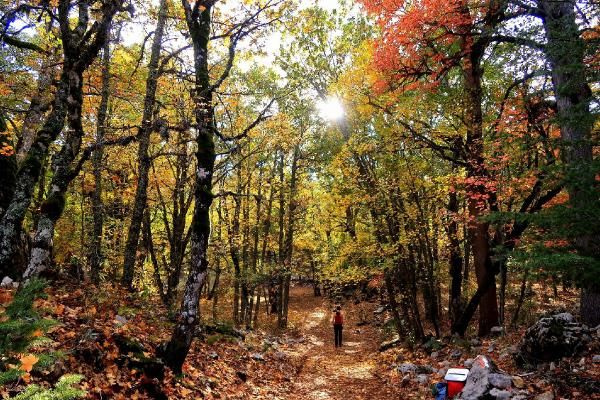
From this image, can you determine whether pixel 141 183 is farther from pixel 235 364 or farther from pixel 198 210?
pixel 235 364

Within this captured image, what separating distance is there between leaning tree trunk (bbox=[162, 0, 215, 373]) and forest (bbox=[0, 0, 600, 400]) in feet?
0.14

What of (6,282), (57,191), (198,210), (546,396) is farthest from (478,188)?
(6,282)

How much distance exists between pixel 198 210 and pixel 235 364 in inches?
190

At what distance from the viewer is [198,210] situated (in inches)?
303

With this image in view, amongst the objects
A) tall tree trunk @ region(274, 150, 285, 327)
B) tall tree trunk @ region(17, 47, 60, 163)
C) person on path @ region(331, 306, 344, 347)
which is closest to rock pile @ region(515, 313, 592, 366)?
person on path @ region(331, 306, 344, 347)

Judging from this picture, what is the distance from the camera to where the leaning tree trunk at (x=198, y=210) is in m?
7.29

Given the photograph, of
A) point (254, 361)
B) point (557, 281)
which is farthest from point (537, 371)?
point (254, 361)

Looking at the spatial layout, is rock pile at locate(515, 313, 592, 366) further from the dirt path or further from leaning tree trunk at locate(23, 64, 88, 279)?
leaning tree trunk at locate(23, 64, 88, 279)

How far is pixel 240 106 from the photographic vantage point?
1928cm

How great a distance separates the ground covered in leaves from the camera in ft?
19.1

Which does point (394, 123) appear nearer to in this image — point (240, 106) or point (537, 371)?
point (537, 371)

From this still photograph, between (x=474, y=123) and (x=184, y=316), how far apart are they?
9431 millimetres

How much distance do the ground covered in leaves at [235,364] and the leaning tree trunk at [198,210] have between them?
1.84ft

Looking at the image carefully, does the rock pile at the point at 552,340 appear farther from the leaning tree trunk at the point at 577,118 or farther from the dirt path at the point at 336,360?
the dirt path at the point at 336,360
